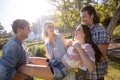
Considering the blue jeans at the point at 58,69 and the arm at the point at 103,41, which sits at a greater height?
the arm at the point at 103,41

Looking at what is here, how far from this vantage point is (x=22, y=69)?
12.0 ft

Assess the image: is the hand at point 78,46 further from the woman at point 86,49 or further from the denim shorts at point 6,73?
the denim shorts at point 6,73

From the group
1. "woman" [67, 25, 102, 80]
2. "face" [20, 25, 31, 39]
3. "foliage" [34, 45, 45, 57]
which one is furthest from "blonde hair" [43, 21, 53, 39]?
"foliage" [34, 45, 45, 57]

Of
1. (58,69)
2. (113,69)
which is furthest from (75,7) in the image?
(58,69)

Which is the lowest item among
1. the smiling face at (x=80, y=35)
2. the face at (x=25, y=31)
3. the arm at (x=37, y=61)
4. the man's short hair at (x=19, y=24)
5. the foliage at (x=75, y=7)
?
the foliage at (x=75, y=7)

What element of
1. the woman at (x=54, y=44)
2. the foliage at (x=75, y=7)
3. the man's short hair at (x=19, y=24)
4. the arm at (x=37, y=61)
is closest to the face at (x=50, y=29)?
the woman at (x=54, y=44)

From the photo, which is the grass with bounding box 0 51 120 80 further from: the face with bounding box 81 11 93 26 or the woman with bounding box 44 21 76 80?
the face with bounding box 81 11 93 26

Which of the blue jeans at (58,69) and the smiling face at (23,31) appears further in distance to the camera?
the smiling face at (23,31)

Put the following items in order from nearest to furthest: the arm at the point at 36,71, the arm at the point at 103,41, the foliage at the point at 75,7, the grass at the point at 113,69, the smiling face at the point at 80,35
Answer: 1. the arm at the point at 36,71
2. the smiling face at the point at 80,35
3. the arm at the point at 103,41
4. the grass at the point at 113,69
5. the foliage at the point at 75,7

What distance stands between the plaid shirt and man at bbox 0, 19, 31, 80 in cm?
95

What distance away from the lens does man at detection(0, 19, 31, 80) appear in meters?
3.57

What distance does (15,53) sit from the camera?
3604mm

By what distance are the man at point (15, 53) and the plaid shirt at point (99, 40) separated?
95 cm

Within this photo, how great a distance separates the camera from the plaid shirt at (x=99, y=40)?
3910 millimetres
